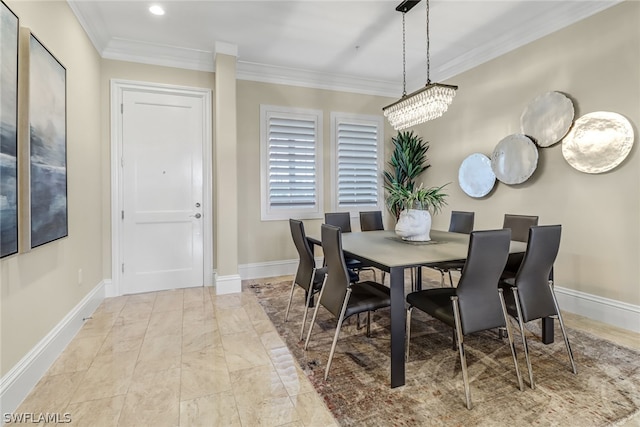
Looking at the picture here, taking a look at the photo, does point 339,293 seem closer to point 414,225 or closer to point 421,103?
point 414,225

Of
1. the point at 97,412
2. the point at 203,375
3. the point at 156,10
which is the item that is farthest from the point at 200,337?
the point at 156,10

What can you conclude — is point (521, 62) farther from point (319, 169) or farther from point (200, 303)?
point (200, 303)

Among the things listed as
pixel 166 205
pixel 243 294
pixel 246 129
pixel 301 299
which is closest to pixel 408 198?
pixel 301 299

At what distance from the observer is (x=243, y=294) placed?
12.3 feet

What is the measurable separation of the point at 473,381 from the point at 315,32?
3.47m

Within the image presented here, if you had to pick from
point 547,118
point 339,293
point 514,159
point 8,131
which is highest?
point 547,118

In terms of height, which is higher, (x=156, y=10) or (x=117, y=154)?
(x=156, y=10)

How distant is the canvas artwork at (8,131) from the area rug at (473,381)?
1836 mm

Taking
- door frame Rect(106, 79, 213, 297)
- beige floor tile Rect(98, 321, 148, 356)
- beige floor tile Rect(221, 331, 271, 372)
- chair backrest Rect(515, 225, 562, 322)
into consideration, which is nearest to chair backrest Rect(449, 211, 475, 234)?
chair backrest Rect(515, 225, 562, 322)

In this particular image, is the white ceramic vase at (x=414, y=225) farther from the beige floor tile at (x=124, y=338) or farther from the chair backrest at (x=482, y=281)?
the beige floor tile at (x=124, y=338)

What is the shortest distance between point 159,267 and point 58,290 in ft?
4.97

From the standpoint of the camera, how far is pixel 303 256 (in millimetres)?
2797

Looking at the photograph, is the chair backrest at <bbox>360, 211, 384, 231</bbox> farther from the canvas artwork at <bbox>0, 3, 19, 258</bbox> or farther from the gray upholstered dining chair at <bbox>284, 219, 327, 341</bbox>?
the canvas artwork at <bbox>0, 3, 19, 258</bbox>

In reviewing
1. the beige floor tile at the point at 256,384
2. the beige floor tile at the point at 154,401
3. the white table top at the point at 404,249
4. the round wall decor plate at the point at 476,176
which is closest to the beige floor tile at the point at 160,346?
the beige floor tile at the point at 154,401
